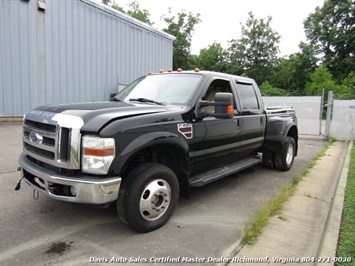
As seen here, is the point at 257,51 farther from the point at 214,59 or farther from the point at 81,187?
the point at 81,187

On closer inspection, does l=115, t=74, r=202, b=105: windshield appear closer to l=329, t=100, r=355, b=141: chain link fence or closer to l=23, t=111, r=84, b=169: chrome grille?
l=23, t=111, r=84, b=169: chrome grille

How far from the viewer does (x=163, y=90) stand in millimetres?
4043

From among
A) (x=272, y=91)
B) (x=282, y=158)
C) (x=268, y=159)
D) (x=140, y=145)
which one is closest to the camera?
(x=140, y=145)

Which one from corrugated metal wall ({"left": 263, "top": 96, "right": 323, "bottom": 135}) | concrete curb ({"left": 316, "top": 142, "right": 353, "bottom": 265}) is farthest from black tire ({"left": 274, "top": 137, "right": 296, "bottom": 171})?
corrugated metal wall ({"left": 263, "top": 96, "right": 323, "bottom": 135})

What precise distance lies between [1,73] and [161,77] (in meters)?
7.10

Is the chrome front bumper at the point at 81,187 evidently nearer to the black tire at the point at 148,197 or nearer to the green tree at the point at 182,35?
the black tire at the point at 148,197

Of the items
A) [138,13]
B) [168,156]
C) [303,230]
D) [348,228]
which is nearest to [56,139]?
[168,156]

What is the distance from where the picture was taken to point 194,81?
12.9 ft

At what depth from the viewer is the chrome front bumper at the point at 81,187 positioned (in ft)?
8.51

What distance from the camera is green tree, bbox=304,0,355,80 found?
115 feet

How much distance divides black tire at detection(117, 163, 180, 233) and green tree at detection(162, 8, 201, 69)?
32.4m

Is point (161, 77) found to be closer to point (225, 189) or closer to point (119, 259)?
point (225, 189)

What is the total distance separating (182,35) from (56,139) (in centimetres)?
3432

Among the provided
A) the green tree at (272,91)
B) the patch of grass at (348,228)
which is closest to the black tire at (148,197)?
the patch of grass at (348,228)
